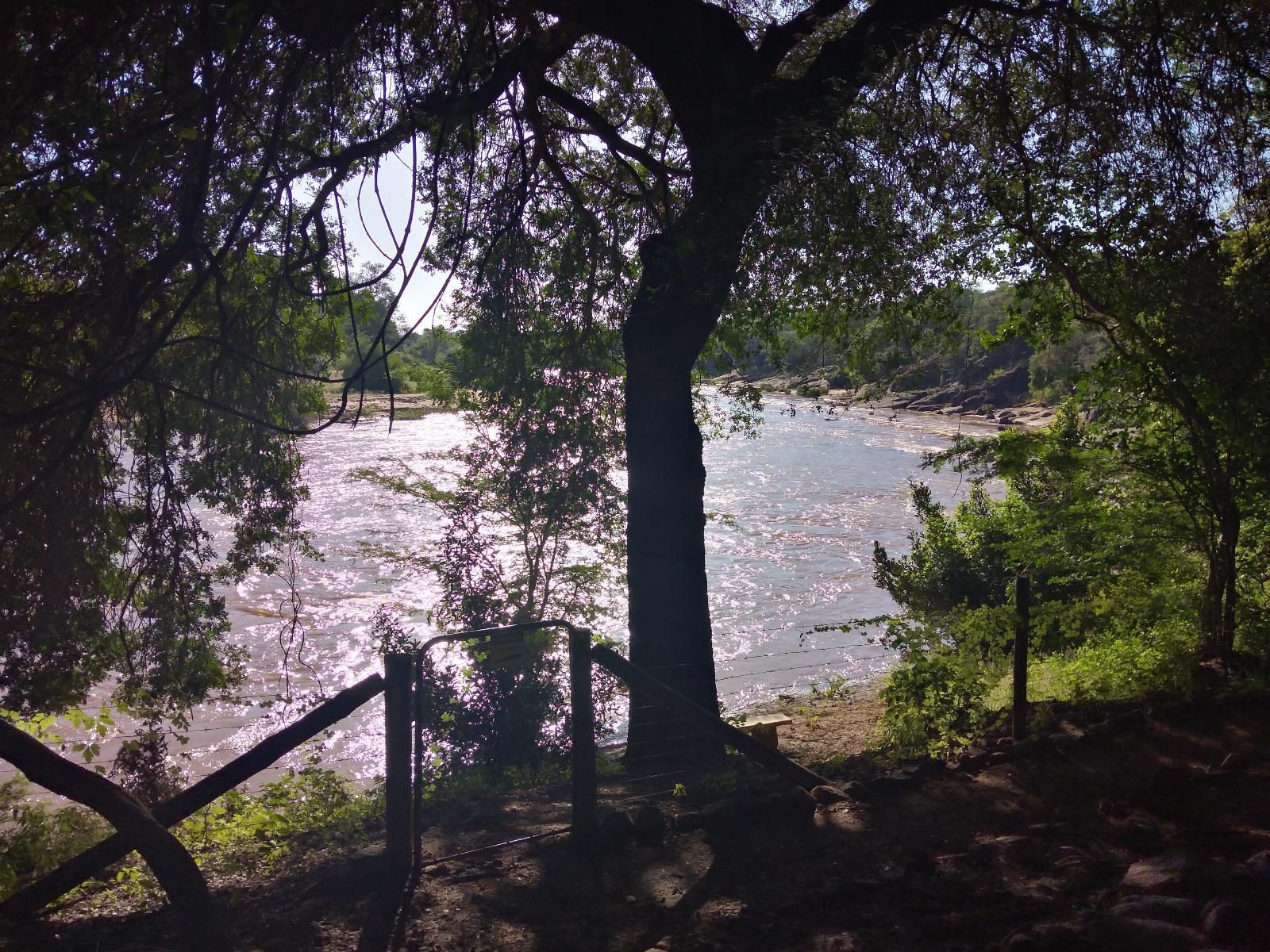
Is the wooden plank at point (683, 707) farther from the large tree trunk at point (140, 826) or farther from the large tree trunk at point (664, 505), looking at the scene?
the large tree trunk at point (664, 505)

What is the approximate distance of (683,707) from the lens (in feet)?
16.7

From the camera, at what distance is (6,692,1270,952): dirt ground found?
381cm

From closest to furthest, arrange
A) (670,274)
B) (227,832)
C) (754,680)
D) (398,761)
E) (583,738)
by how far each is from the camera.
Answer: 1. (398,761)
2. (583,738)
3. (227,832)
4. (670,274)
5. (754,680)

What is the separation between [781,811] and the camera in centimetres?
535

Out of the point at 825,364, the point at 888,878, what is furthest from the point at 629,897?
the point at 825,364

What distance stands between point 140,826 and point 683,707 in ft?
8.20

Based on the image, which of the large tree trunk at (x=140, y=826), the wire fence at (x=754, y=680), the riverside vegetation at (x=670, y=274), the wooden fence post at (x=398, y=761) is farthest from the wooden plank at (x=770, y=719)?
the large tree trunk at (x=140, y=826)

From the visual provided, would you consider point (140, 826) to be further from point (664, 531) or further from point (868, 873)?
point (664, 531)

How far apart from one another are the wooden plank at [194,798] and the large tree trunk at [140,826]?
13 centimetres

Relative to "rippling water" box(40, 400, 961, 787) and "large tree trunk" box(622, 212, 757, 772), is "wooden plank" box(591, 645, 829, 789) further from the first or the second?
"rippling water" box(40, 400, 961, 787)

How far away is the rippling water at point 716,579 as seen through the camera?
14406 mm

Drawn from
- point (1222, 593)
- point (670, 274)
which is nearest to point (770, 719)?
point (1222, 593)

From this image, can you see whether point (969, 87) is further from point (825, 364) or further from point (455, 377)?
point (455, 377)

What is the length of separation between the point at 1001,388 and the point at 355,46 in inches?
2100
